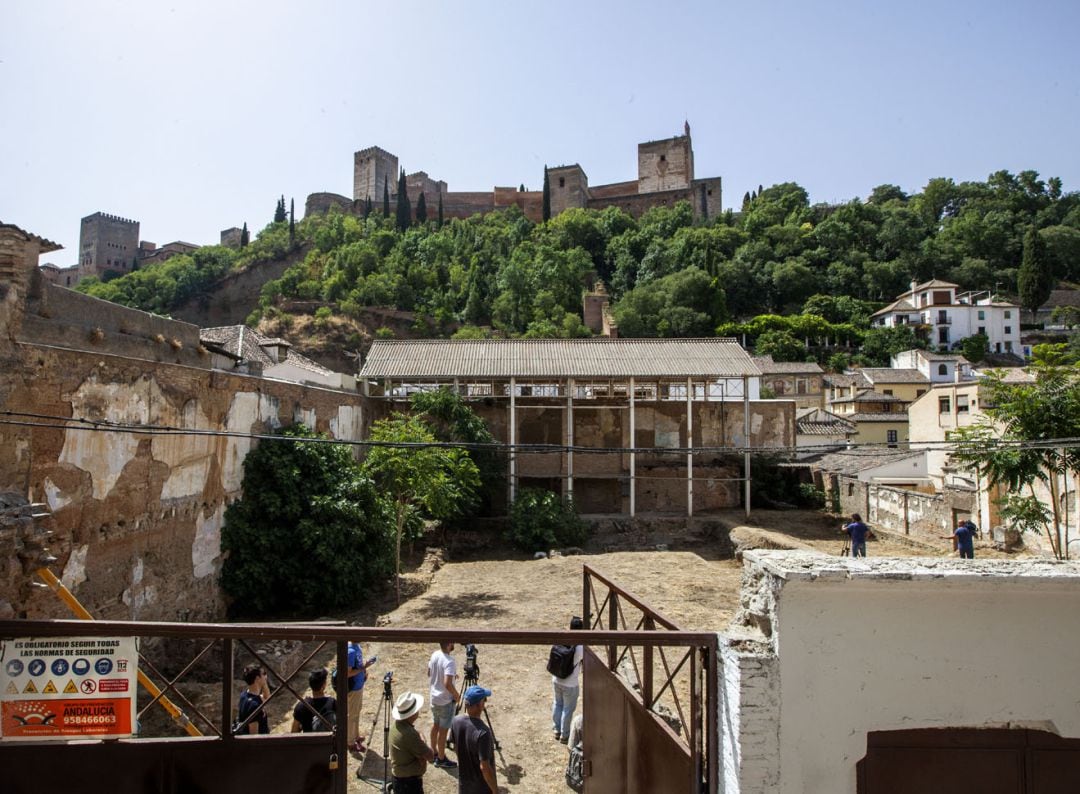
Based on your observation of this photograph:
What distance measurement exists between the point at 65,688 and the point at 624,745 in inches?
149

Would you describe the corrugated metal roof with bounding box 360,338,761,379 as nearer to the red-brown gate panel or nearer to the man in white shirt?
the man in white shirt

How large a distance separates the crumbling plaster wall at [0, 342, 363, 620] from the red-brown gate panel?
5.85 meters

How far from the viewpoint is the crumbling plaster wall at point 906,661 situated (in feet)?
12.3

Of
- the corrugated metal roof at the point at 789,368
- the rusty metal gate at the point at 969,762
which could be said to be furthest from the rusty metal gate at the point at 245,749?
the corrugated metal roof at the point at 789,368

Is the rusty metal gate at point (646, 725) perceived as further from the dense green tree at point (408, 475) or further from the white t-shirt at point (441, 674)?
the dense green tree at point (408, 475)

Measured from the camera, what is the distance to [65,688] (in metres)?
4.25

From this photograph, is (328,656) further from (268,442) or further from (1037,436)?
(1037,436)

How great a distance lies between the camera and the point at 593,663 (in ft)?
19.2

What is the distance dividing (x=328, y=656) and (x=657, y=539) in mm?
14854

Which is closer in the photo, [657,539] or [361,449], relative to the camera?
[361,449]

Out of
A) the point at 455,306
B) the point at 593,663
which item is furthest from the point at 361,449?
the point at 455,306

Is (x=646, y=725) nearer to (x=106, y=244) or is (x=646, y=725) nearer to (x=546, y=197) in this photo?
(x=546, y=197)

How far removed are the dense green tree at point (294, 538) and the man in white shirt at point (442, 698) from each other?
6719 millimetres

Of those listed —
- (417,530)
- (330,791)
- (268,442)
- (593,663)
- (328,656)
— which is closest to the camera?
(330,791)
